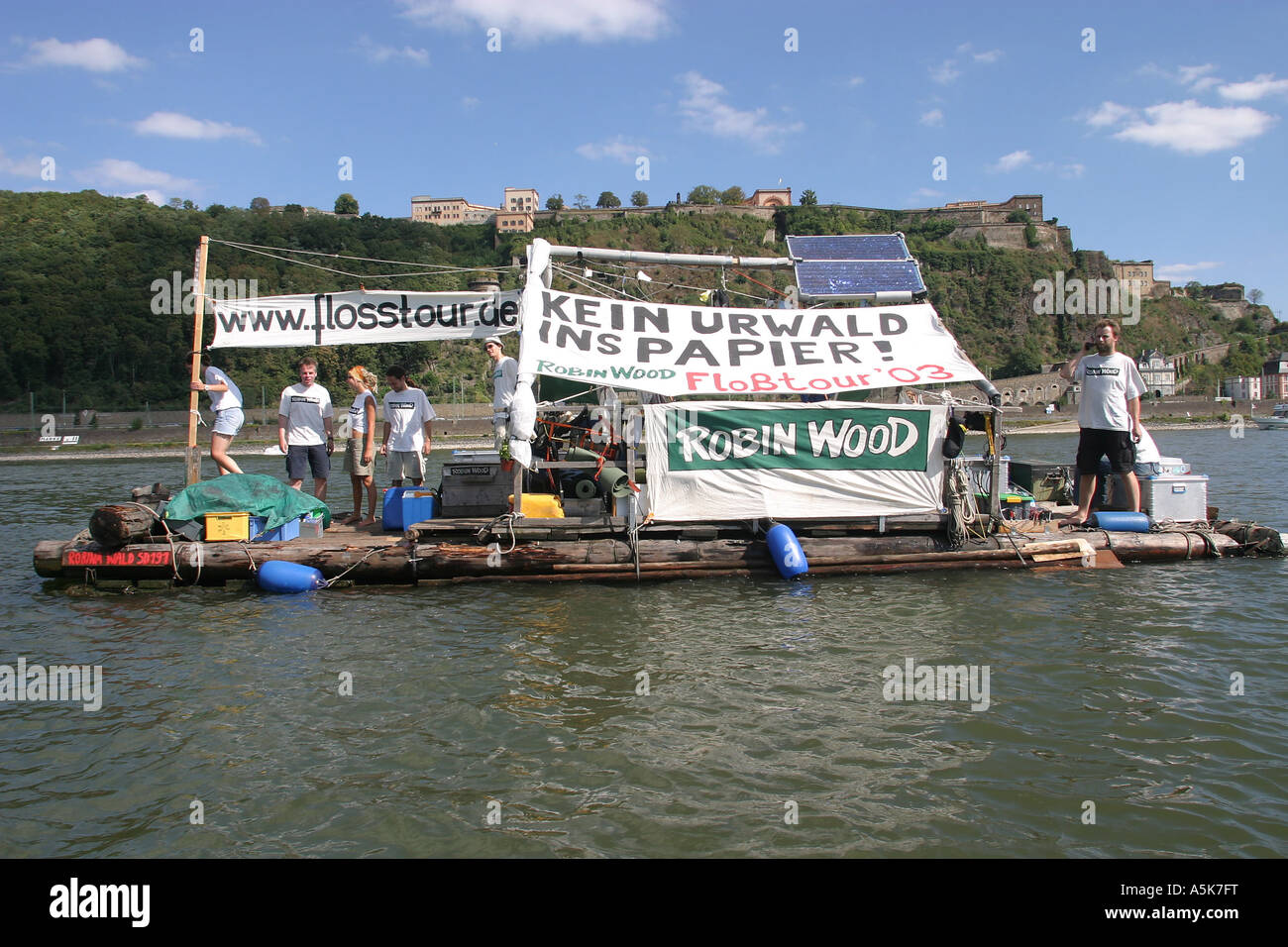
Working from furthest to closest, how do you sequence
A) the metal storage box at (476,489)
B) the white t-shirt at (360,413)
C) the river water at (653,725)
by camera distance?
the white t-shirt at (360,413) < the metal storage box at (476,489) < the river water at (653,725)

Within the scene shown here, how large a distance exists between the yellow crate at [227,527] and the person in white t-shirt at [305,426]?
1.16 meters

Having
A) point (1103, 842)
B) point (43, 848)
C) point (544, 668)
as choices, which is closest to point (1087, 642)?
point (1103, 842)

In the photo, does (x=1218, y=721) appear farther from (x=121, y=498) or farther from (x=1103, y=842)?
(x=121, y=498)

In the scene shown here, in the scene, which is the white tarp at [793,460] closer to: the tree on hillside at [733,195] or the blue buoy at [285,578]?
the blue buoy at [285,578]

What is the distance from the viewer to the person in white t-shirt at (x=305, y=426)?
11.9m

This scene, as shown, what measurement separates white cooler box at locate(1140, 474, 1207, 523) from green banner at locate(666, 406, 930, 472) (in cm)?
395

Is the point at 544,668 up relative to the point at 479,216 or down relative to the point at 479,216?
down

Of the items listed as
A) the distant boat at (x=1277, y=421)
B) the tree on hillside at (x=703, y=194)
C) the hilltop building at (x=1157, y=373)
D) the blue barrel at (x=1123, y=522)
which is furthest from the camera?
the tree on hillside at (x=703, y=194)

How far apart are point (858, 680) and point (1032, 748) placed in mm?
1603

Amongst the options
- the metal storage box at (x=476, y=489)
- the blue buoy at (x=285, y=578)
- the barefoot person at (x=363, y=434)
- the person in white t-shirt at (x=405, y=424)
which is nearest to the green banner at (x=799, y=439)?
the metal storage box at (x=476, y=489)

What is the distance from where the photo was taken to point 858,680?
23.6ft

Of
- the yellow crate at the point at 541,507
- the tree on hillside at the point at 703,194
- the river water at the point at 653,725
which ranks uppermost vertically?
the tree on hillside at the point at 703,194

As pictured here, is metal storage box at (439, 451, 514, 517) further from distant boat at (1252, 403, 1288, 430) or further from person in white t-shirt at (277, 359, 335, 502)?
distant boat at (1252, 403, 1288, 430)

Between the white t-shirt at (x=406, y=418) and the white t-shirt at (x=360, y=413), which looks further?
the white t-shirt at (x=360, y=413)
